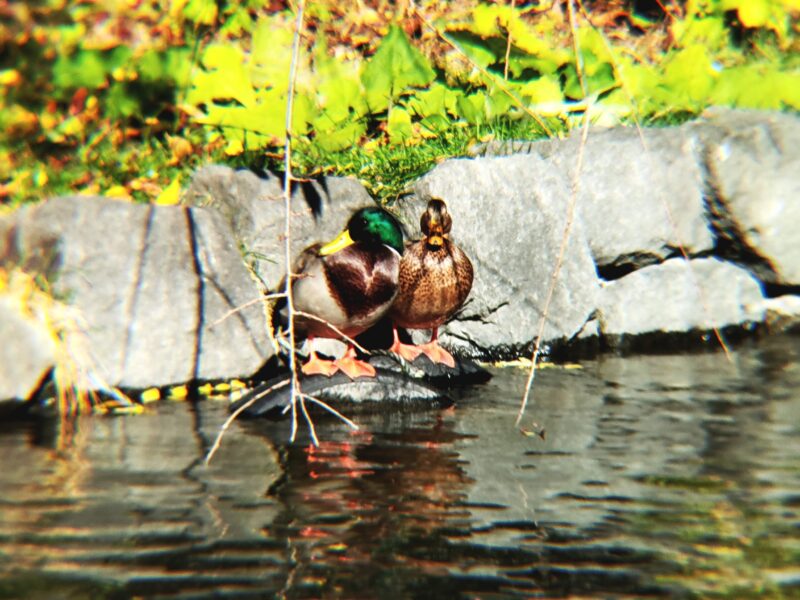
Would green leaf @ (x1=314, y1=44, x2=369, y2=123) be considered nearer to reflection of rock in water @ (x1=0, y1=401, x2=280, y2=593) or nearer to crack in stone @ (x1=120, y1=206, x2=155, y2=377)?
crack in stone @ (x1=120, y1=206, x2=155, y2=377)

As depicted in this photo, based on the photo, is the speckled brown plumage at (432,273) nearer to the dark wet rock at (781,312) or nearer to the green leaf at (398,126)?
the green leaf at (398,126)

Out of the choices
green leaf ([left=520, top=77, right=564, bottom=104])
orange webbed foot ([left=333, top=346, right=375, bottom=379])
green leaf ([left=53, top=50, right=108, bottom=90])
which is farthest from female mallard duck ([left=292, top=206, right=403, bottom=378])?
green leaf ([left=53, top=50, right=108, bottom=90])

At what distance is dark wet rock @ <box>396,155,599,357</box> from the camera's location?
544 cm

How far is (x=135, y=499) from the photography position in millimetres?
3168

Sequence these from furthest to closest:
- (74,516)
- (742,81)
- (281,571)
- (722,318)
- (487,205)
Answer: (742,81) → (722,318) → (487,205) → (74,516) → (281,571)

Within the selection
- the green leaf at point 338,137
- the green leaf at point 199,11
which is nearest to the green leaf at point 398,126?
the green leaf at point 338,137

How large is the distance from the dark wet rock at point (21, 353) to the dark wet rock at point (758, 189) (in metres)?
3.56

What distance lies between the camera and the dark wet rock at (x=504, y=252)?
17.8 ft

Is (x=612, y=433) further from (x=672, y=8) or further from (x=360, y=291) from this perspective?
(x=672, y=8)

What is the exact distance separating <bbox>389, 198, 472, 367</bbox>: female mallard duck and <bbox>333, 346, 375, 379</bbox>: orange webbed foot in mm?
351

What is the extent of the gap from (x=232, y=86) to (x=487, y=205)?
1.52 m

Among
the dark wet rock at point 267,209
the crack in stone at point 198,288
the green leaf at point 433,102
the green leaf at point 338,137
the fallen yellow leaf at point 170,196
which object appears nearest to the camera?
the crack in stone at point 198,288

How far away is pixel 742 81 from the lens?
21.2 feet

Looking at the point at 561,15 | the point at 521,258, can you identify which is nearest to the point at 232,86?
the point at 521,258
